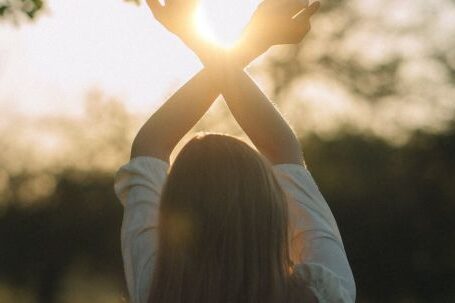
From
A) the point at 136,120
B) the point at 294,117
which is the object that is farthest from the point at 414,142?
the point at 136,120

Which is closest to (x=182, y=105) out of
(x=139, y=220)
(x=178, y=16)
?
(x=178, y=16)

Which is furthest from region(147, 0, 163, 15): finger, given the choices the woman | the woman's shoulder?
the woman's shoulder

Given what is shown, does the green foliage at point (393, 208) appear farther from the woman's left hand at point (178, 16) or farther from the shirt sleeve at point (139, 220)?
the shirt sleeve at point (139, 220)

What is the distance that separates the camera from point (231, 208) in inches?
124

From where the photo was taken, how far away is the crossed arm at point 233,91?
3.46 meters

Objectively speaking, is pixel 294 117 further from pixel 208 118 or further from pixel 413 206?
pixel 413 206

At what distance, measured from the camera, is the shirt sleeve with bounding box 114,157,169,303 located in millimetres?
3301

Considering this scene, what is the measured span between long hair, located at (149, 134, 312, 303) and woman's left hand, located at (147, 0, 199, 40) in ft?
1.62

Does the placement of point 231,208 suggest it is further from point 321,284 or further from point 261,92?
point 261,92

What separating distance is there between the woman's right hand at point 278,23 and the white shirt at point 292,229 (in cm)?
36

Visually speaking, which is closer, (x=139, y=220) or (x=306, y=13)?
(x=139, y=220)

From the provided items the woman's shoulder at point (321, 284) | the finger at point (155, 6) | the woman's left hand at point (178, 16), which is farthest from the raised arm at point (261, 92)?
Result: the woman's shoulder at point (321, 284)

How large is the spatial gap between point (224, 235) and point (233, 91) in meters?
0.51

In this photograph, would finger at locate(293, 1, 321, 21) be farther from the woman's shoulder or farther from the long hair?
the woman's shoulder
